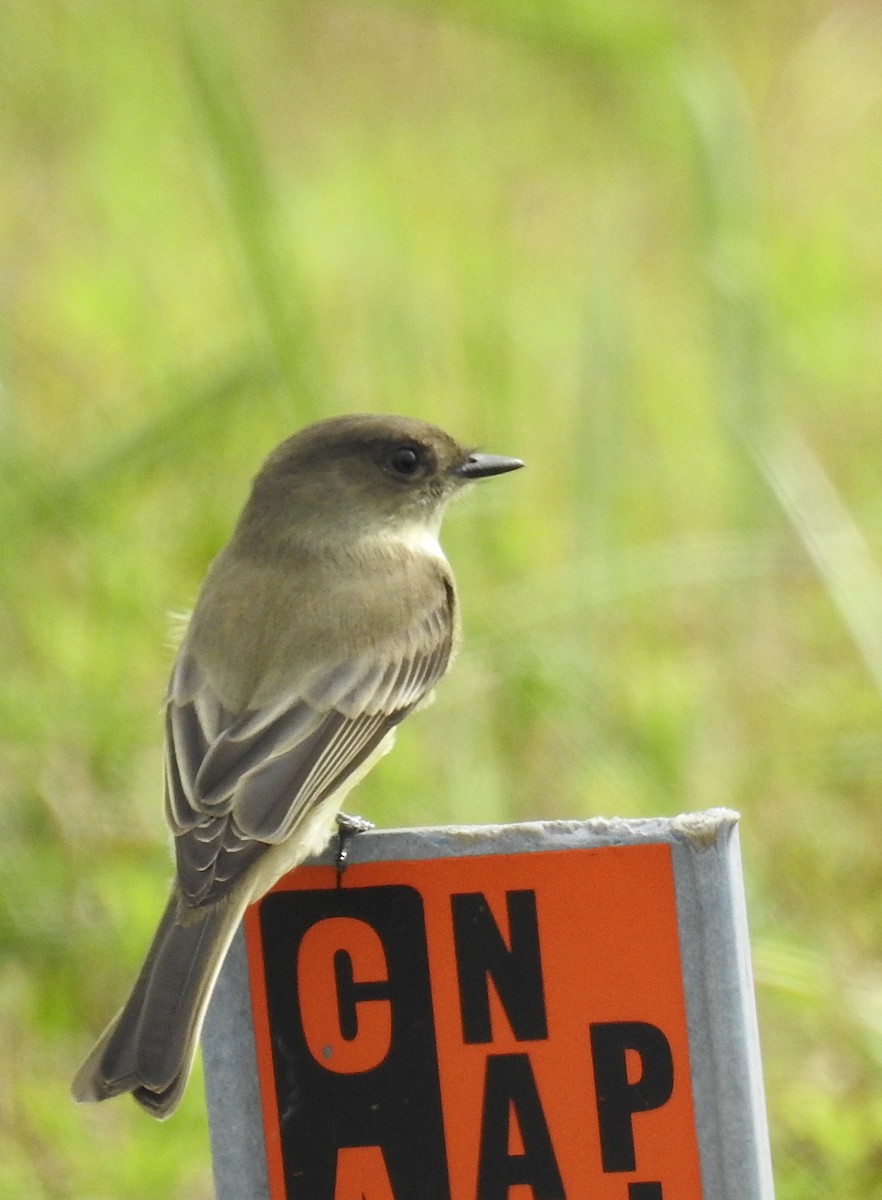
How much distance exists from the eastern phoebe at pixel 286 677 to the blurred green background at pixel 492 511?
429mm

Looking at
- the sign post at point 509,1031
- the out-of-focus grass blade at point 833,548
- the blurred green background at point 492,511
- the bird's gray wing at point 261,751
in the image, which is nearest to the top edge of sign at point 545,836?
the sign post at point 509,1031

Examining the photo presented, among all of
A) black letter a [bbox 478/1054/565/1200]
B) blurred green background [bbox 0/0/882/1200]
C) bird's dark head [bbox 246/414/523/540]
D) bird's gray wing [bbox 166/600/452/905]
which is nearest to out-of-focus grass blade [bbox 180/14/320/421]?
blurred green background [bbox 0/0/882/1200]

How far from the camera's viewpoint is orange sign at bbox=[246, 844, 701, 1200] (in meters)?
2.03

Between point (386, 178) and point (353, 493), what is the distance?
4.39m

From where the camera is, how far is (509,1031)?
6.75 ft

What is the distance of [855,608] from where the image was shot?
3.85m

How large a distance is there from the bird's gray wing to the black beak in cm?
63

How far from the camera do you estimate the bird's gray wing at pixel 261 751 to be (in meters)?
2.62

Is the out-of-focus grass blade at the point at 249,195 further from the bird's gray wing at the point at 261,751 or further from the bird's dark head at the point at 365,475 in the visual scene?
the bird's gray wing at the point at 261,751

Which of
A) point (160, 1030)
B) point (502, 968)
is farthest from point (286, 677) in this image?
point (502, 968)

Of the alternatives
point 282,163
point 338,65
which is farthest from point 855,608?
point 338,65

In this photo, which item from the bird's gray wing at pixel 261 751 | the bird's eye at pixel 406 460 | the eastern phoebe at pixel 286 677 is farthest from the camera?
the bird's eye at pixel 406 460

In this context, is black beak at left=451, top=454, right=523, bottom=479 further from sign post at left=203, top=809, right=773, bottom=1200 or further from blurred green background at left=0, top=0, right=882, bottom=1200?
sign post at left=203, top=809, right=773, bottom=1200

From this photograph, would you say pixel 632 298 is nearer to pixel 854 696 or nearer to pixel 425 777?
pixel 854 696
